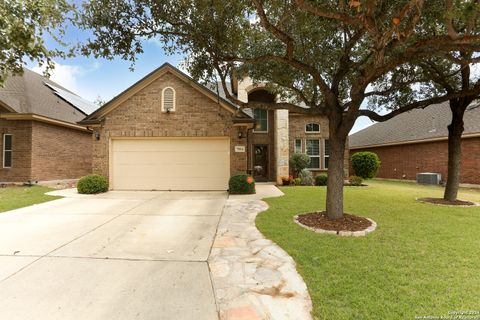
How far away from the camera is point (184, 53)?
740 centimetres

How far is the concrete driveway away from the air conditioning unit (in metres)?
15.4

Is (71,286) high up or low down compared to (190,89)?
down

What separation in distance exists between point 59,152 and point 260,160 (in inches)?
475

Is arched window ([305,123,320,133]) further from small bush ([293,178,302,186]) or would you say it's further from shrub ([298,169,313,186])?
small bush ([293,178,302,186])

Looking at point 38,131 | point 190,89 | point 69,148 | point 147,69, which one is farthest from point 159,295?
point 69,148

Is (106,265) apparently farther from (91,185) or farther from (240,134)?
(240,134)

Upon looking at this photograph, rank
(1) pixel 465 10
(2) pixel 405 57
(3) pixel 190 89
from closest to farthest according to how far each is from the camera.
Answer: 1. (1) pixel 465 10
2. (2) pixel 405 57
3. (3) pixel 190 89

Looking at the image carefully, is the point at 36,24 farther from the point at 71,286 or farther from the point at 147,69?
the point at 71,286

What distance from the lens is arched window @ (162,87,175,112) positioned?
11.2 meters

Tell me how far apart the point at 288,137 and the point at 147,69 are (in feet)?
28.1

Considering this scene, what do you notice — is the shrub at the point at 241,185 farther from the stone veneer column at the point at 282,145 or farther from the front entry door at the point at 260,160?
the front entry door at the point at 260,160

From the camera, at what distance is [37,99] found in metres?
13.9

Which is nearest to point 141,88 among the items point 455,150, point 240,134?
point 240,134

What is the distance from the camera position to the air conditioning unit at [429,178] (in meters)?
15.2
